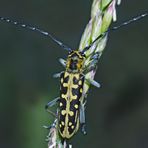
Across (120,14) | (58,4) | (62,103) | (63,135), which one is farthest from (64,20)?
(63,135)

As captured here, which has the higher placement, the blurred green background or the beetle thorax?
the blurred green background

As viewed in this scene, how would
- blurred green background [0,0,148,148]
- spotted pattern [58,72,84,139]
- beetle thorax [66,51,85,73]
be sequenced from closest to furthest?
spotted pattern [58,72,84,139] < beetle thorax [66,51,85,73] < blurred green background [0,0,148,148]

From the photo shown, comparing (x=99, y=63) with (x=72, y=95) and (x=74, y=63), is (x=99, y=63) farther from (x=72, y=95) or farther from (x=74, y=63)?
(x=72, y=95)

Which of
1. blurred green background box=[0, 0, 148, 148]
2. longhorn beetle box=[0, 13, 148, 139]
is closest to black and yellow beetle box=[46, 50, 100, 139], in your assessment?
longhorn beetle box=[0, 13, 148, 139]

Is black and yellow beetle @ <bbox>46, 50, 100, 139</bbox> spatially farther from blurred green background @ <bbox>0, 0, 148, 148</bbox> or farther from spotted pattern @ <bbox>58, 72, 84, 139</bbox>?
blurred green background @ <bbox>0, 0, 148, 148</bbox>

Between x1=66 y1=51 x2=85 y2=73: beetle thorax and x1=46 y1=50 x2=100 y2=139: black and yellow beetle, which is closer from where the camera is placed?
x1=46 y1=50 x2=100 y2=139: black and yellow beetle

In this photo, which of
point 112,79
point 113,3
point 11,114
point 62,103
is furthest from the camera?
point 112,79

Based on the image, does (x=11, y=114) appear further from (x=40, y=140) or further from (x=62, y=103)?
(x=62, y=103)

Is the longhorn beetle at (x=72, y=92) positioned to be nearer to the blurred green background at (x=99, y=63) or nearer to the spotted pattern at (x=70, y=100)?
the spotted pattern at (x=70, y=100)

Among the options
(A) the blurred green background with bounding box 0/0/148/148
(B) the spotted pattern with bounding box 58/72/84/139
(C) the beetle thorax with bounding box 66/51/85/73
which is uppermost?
(A) the blurred green background with bounding box 0/0/148/148
